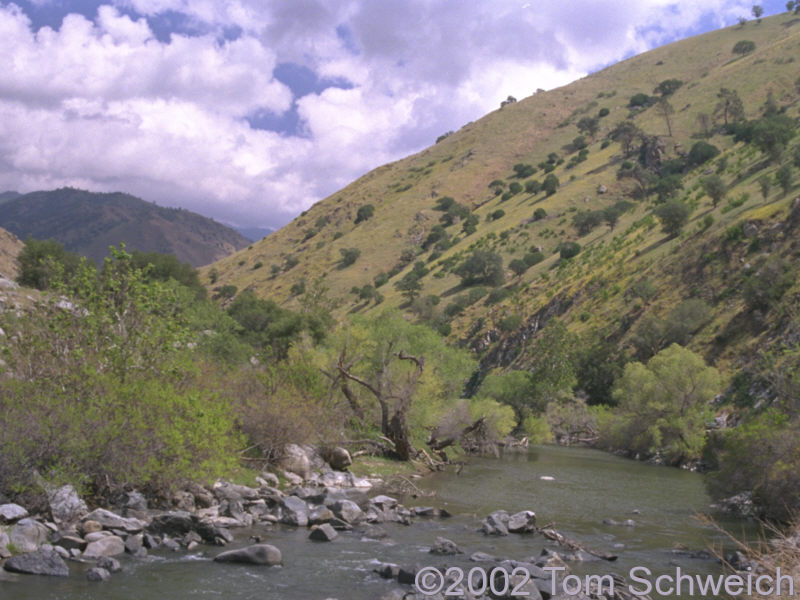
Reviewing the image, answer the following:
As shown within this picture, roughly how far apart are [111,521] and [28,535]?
1.99 meters

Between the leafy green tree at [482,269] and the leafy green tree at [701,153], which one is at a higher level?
the leafy green tree at [701,153]

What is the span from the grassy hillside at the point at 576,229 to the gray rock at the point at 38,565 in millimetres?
49858

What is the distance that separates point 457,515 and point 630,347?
4754 centimetres

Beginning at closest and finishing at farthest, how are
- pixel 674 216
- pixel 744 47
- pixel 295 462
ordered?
pixel 295 462
pixel 674 216
pixel 744 47

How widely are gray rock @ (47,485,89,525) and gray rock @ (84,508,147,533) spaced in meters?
0.31

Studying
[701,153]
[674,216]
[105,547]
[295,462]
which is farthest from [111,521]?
[701,153]

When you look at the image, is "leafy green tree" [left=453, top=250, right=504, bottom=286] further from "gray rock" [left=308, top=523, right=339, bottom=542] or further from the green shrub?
"gray rock" [left=308, top=523, right=339, bottom=542]

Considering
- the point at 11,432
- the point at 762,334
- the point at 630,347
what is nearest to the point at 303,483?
the point at 11,432

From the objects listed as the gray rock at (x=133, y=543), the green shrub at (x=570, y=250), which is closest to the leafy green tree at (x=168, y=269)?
the green shrub at (x=570, y=250)

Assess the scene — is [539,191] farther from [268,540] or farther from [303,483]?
[268,540]

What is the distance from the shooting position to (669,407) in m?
45.8

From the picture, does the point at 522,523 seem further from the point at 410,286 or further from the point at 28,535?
the point at 410,286

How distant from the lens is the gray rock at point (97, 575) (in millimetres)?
12820

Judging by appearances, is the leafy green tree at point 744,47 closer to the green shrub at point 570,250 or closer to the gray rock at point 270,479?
the green shrub at point 570,250
